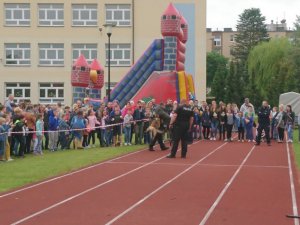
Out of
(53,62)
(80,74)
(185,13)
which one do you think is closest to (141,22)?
(185,13)

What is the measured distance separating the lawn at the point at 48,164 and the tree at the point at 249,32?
82.7 m

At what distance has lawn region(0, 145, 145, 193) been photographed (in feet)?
44.2

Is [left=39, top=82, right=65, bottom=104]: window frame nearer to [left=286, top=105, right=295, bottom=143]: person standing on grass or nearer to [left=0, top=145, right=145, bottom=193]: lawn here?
[left=286, top=105, right=295, bottom=143]: person standing on grass

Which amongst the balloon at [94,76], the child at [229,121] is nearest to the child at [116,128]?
the child at [229,121]

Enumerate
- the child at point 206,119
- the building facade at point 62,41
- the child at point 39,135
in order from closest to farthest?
the child at point 39,135, the child at point 206,119, the building facade at point 62,41

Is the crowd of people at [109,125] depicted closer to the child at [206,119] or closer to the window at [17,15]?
the child at [206,119]

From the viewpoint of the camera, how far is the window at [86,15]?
175 feet

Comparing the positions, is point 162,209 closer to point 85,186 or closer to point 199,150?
point 85,186

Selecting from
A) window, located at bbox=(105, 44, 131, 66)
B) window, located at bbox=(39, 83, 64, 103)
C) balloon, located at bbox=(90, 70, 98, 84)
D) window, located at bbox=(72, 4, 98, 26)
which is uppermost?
window, located at bbox=(72, 4, 98, 26)

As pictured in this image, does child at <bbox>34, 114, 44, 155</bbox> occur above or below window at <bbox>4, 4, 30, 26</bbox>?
below

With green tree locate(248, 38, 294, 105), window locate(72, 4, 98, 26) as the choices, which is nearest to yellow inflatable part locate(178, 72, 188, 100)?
window locate(72, 4, 98, 26)

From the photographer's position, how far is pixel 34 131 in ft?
64.0

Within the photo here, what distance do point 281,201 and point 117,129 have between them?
41.4 feet

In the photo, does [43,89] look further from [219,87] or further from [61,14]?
[219,87]
